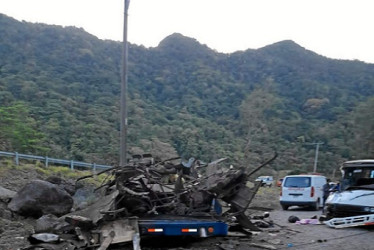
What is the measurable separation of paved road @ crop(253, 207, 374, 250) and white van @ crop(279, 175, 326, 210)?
756 centimetres

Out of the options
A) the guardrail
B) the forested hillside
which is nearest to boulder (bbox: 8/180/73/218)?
the guardrail

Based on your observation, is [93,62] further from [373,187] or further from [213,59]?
[373,187]

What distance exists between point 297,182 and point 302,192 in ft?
1.76

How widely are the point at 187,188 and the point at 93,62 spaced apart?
6233cm

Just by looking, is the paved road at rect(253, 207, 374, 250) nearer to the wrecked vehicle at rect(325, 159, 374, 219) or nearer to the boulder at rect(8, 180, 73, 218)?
the wrecked vehicle at rect(325, 159, 374, 219)

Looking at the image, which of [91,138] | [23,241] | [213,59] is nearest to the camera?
[23,241]

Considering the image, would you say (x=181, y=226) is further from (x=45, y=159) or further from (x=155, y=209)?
(x=45, y=159)

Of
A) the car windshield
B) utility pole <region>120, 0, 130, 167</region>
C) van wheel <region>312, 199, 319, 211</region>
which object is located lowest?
van wheel <region>312, 199, 319, 211</region>

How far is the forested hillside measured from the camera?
4031 centimetres

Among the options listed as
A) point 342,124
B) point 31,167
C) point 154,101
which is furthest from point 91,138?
point 342,124

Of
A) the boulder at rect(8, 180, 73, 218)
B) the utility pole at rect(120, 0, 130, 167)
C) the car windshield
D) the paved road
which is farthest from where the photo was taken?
the utility pole at rect(120, 0, 130, 167)

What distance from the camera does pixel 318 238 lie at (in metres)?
10.5

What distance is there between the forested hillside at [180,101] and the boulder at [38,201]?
19645 millimetres

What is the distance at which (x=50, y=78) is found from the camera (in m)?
54.4
